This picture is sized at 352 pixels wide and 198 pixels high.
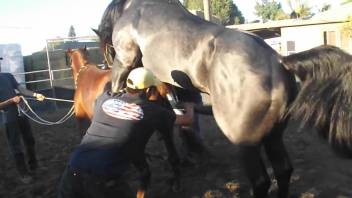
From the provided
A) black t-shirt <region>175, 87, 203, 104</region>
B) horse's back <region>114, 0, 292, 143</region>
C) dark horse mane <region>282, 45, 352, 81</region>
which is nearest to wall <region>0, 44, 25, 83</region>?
black t-shirt <region>175, 87, 203, 104</region>

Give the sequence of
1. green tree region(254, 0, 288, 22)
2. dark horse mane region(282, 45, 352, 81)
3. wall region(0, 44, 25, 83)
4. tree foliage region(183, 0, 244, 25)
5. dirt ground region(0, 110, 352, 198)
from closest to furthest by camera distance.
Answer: dark horse mane region(282, 45, 352, 81)
dirt ground region(0, 110, 352, 198)
wall region(0, 44, 25, 83)
tree foliage region(183, 0, 244, 25)
green tree region(254, 0, 288, 22)

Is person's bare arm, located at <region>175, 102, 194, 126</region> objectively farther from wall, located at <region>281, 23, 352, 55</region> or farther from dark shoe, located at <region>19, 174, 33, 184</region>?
wall, located at <region>281, 23, 352, 55</region>

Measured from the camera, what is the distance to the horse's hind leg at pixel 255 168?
3629 millimetres

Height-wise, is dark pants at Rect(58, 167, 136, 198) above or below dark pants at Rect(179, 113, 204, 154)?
above

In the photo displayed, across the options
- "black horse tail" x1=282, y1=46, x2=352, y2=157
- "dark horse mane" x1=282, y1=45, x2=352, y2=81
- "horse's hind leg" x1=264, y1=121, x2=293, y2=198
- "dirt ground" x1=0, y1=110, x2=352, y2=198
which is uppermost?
"dark horse mane" x1=282, y1=45, x2=352, y2=81

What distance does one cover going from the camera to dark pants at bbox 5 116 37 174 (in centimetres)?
583

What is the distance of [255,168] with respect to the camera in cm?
369

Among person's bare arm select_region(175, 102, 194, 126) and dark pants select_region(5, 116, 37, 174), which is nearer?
person's bare arm select_region(175, 102, 194, 126)

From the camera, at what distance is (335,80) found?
10.7 ft

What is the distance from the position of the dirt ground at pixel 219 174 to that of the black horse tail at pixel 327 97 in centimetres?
27

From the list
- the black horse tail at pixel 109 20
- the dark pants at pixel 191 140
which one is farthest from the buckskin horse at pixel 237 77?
the dark pants at pixel 191 140

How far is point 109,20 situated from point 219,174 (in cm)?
210

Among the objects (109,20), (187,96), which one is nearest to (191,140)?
(187,96)

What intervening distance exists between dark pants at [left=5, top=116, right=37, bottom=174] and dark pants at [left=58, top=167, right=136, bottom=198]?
9.42 feet
